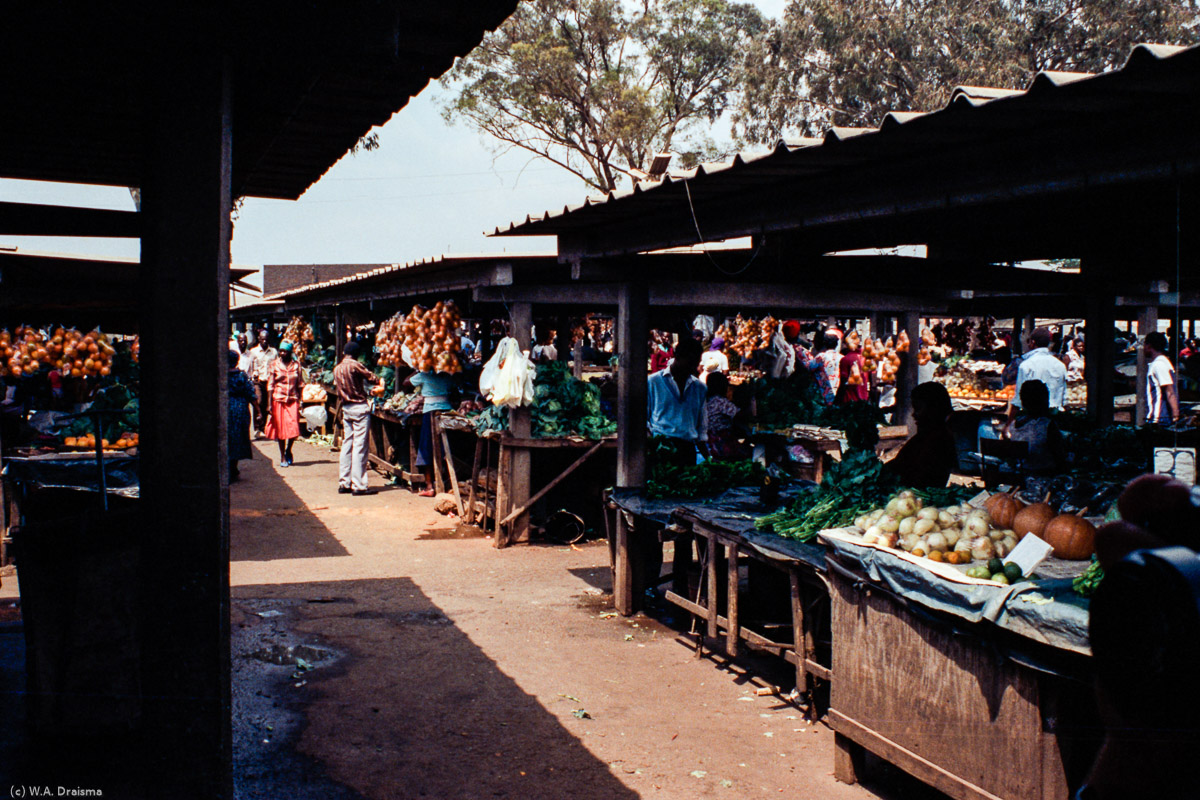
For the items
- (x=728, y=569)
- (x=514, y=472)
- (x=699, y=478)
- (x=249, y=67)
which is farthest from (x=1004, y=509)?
(x=514, y=472)

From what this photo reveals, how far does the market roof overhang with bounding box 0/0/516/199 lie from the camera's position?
2.75m

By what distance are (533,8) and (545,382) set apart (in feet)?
66.0

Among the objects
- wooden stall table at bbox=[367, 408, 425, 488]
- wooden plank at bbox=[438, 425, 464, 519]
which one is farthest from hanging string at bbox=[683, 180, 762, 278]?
wooden stall table at bbox=[367, 408, 425, 488]

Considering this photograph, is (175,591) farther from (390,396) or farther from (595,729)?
(390,396)

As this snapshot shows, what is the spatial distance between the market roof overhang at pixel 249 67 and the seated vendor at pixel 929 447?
390cm

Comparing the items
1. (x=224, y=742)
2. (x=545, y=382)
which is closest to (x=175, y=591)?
(x=224, y=742)

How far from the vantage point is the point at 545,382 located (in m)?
9.90

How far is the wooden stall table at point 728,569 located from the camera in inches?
198

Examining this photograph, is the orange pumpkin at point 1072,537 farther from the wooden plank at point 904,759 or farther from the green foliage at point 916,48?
the green foliage at point 916,48

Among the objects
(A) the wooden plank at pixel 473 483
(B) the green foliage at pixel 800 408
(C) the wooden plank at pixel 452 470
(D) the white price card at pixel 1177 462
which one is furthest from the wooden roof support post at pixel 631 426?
(B) the green foliage at pixel 800 408

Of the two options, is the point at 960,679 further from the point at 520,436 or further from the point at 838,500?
the point at 520,436

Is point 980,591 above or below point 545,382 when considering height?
below

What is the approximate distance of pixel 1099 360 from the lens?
998cm

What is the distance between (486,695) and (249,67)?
12.3 feet
